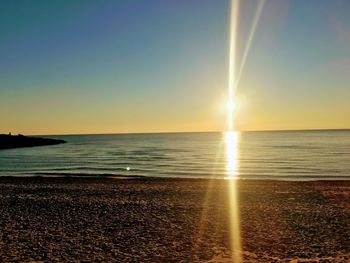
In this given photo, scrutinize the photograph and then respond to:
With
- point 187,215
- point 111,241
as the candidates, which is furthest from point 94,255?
point 187,215

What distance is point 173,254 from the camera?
11.5 metres

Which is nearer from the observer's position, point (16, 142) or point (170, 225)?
point (170, 225)

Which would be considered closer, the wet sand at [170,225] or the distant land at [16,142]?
the wet sand at [170,225]

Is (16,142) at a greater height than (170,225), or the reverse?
(16,142)

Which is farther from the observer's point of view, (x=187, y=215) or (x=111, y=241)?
(x=187, y=215)

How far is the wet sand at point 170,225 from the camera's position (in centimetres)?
1162

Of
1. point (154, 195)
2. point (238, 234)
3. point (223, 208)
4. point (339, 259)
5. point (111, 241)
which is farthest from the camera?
point (154, 195)

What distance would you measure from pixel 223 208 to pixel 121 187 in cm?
1064

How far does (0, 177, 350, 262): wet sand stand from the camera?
1162 cm

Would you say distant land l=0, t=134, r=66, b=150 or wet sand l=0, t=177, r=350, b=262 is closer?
wet sand l=0, t=177, r=350, b=262

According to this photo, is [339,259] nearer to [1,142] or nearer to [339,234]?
[339,234]

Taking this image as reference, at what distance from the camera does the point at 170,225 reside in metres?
15.3

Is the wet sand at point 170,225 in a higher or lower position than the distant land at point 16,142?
lower

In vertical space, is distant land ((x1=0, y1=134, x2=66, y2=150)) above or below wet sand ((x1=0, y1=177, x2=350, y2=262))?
above
